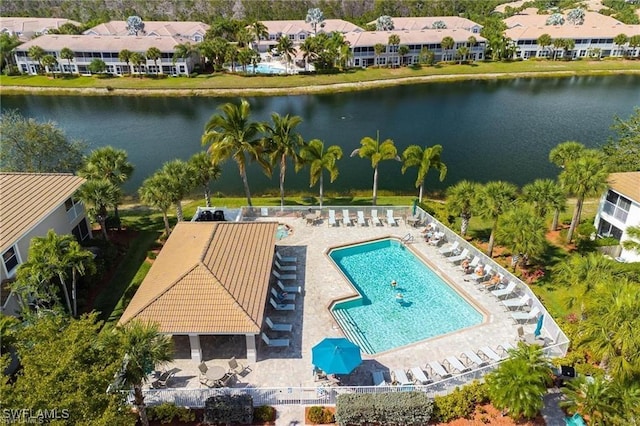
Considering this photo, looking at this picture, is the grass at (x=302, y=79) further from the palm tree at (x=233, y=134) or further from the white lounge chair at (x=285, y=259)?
the white lounge chair at (x=285, y=259)

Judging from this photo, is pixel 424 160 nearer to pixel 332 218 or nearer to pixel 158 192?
pixel 332 218

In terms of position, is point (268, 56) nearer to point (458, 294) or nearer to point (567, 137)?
point (567, 137)

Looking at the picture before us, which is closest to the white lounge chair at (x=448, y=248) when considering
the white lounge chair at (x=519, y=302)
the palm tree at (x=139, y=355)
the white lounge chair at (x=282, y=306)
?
the white lounge chair at (x=519, y=302)

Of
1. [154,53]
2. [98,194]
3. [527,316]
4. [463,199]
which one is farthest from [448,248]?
[154,53]

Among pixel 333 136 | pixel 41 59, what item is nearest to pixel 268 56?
pixel 41 59

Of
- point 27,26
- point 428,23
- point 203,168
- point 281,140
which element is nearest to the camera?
point 203,168

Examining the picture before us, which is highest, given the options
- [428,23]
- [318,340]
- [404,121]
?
[428,23]

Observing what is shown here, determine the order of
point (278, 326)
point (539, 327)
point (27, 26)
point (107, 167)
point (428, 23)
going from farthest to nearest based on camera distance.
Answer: point (428, 23) → point (27, 26) → point (107, 167) → point (278, 326) → point (539, 327)

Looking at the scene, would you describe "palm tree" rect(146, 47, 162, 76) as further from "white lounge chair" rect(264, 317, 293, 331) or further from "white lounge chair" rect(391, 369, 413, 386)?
"white lounge chair" rect(391, 369, 413, 386)

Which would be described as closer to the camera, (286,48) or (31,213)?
(31,213)
